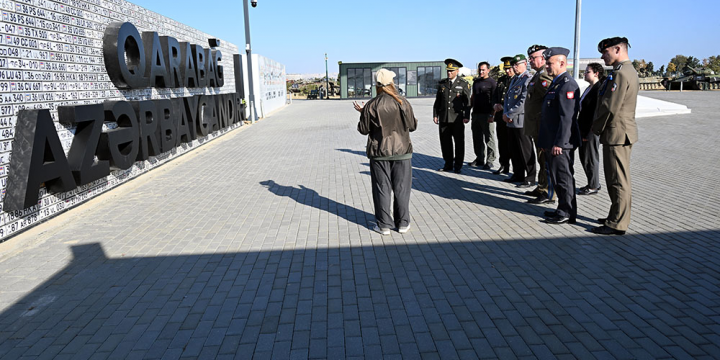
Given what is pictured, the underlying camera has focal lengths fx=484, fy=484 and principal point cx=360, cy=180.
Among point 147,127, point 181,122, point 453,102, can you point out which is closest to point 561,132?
point 453,102

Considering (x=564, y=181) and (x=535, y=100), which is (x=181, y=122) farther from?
(x=564, y=181)

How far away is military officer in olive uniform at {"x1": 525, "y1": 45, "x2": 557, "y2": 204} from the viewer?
645cm

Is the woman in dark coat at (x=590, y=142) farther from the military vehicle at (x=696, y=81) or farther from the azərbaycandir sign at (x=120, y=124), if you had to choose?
the military vehicle at (x=696, y=81)

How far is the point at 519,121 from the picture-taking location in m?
7.60

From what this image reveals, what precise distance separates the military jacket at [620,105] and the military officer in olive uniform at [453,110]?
3.70 m

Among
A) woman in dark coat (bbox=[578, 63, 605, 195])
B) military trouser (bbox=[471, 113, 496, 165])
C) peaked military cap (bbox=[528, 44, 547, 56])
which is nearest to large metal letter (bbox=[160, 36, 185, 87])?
military trouser (bbox=[471, 113, 496, 165])

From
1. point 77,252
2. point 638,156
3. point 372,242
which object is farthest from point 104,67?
point 638,156

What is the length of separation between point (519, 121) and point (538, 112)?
36.6 inches

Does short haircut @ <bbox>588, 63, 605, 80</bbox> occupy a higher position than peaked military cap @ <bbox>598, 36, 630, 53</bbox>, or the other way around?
peaked military cap @ <bbox>598, 36, 630, 53</bbox>

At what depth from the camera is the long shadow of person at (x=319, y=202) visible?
246 inches

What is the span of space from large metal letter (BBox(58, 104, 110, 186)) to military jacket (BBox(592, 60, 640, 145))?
6.74 m

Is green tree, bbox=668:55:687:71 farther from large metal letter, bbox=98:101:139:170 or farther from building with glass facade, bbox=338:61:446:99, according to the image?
large metal letter, bbox=98:101:139:170

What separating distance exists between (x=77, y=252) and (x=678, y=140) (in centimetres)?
1381

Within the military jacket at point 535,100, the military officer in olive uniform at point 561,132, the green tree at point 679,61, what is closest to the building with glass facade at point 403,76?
the military jacket at point 535,100
